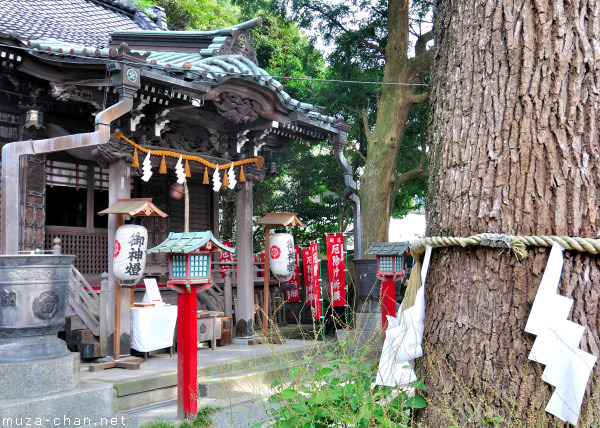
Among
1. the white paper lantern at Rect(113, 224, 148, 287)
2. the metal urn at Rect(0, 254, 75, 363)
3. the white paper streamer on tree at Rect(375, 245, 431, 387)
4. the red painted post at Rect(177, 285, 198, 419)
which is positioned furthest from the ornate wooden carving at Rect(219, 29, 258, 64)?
the white paper streamer on tree at Rect(375, 245, 431, 387)

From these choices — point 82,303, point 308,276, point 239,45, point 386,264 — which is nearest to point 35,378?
point 82,303

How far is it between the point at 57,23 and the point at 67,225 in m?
4.32

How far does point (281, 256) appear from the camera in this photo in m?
10.4

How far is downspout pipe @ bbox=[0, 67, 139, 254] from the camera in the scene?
22.6 ft

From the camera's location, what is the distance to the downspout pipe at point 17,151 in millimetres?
6895

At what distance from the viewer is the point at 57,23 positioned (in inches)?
450

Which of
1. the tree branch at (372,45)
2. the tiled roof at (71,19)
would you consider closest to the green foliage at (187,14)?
the tiled roof at (71,19)

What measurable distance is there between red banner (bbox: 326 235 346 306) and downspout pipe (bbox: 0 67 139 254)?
19.1 feet

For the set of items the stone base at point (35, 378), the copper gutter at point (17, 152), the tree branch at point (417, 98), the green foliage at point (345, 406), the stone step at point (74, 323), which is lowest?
the stone base at point (35, 378)

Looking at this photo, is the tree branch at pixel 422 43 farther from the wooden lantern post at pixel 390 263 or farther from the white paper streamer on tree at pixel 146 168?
the white paper streamer on tree at pixel 146 168

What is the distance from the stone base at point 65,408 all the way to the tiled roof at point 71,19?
A: 561cm

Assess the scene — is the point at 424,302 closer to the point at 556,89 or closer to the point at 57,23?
the point at 556,89

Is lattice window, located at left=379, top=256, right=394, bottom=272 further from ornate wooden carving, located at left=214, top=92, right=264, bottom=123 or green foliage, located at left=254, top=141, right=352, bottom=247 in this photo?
green foliage, located at left=254, top=141, right=352, bottom=247

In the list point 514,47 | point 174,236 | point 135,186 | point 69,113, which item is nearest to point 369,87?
point 135,186
